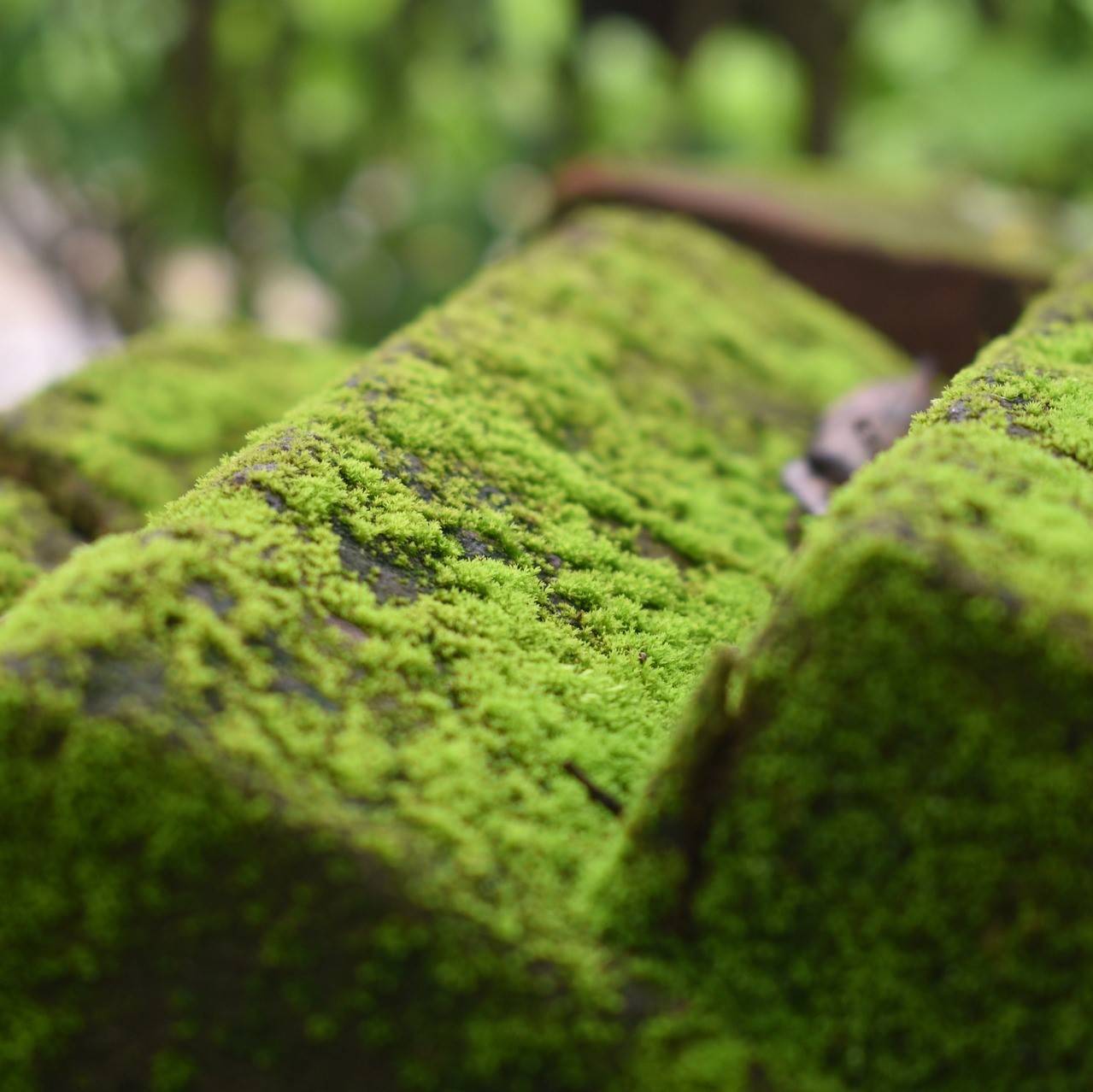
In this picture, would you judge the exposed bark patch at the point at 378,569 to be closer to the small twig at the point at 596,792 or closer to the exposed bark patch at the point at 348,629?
the exposed bark patch at the point at 348,629

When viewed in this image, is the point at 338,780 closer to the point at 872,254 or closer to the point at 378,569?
the point at 378,569

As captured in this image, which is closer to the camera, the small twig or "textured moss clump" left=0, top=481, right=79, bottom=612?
the small twig

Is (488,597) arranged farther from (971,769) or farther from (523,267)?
(523,267)

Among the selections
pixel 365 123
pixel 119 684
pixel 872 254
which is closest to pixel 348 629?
pixel 119 684

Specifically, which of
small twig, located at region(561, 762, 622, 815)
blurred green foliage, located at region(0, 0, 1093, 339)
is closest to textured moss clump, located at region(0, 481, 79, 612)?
small twig, located at region(561, 762, 622, 815)

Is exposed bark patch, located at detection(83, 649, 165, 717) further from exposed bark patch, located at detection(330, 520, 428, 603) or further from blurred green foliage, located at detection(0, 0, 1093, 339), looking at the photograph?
blurred green foliage, located at detection(0, 0, 1093, 339)

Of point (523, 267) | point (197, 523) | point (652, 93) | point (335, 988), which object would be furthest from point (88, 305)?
point (335, 988)
